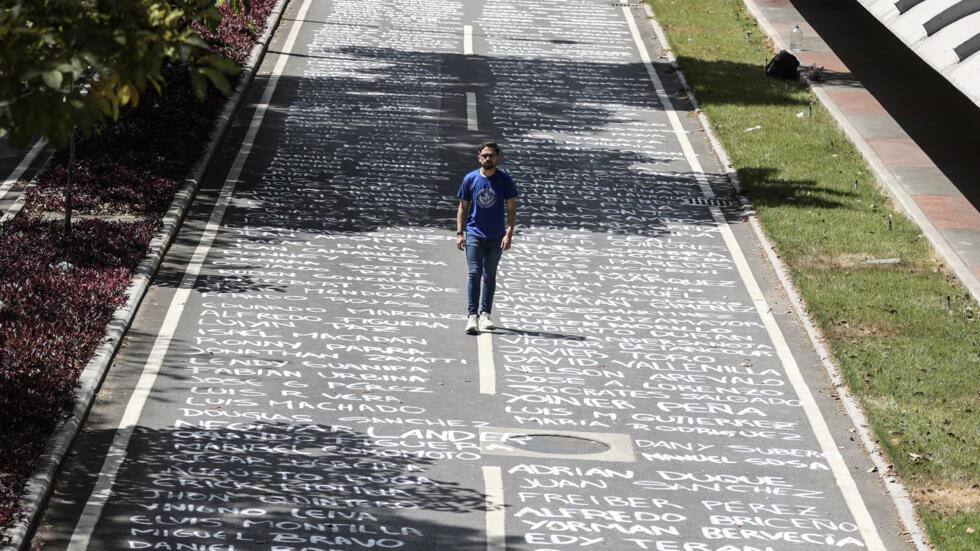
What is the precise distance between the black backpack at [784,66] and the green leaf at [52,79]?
2160cm

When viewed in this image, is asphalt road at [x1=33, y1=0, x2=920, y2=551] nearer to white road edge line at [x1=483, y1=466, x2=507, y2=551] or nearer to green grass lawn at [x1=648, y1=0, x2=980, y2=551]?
white road edge line at [x1=483, y1=466, x2=507, y2=551]

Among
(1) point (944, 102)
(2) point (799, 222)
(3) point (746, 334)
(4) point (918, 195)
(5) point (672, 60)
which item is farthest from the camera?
(5) point (672, 60)

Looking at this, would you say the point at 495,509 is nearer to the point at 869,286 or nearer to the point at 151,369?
the point at 151,369

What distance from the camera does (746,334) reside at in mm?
14992

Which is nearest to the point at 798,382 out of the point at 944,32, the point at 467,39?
the point at 944,32

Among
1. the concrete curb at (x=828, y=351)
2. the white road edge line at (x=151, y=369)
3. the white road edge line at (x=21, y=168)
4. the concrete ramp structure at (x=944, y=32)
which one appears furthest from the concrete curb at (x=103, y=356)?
the concrete ramp structure at (x=944, y=32)

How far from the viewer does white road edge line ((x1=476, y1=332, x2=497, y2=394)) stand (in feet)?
43.3

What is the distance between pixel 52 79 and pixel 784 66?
856 inches

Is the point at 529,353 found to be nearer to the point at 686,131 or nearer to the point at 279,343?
the point at 279,343

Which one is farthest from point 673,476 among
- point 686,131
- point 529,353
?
point 686,131

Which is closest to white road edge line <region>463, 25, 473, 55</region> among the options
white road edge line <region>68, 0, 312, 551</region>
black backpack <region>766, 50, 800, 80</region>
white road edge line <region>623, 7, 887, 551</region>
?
black backpack <region>766, 50, 800, 80</region>

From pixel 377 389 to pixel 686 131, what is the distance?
12411mm

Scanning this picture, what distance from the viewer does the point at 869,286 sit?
645 inches

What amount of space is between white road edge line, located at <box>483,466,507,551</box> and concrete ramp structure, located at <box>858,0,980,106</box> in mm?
8354
